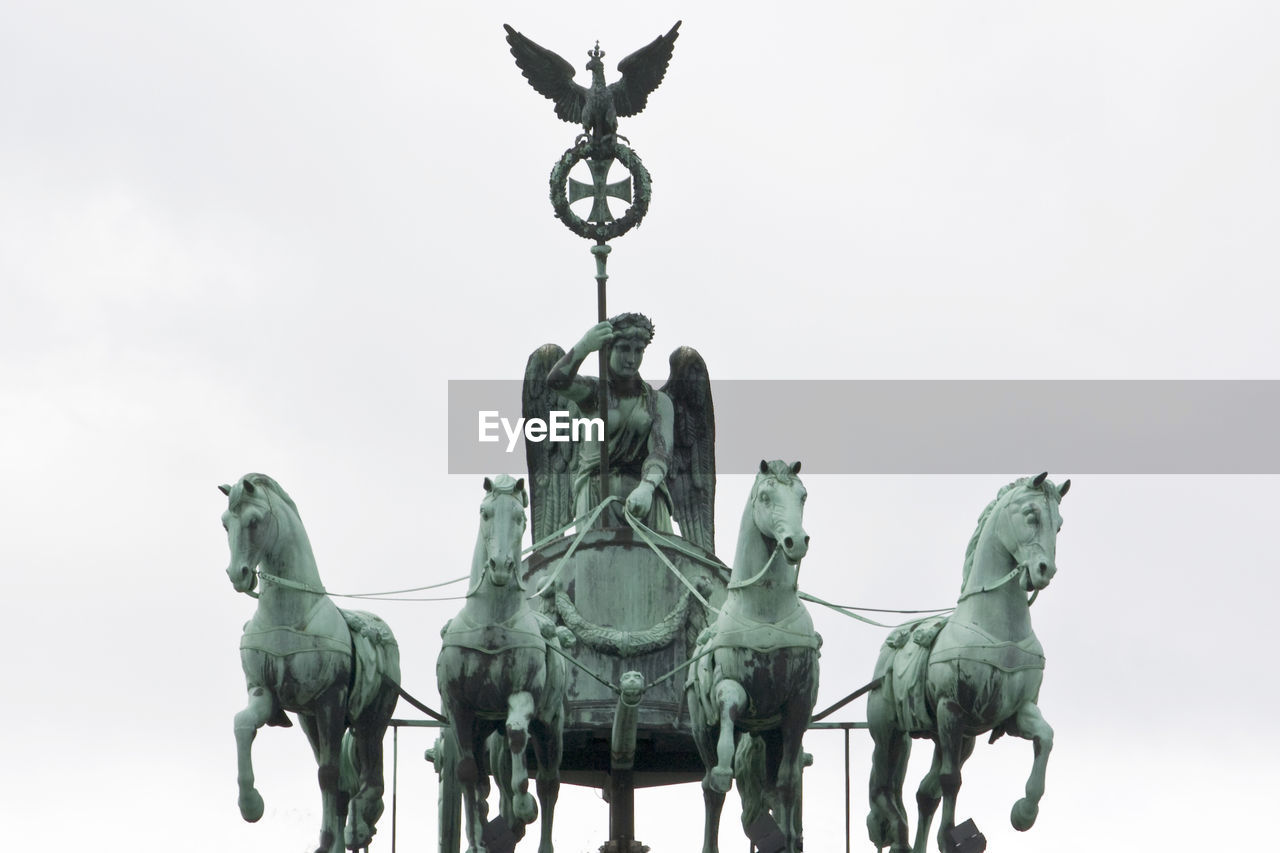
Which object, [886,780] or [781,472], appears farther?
Result: [886,780]

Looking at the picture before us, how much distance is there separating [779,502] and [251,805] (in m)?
4.01

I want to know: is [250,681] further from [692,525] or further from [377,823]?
[692,525]

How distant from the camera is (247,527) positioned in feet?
81.3

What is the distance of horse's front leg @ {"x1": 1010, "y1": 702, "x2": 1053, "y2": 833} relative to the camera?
2484cm

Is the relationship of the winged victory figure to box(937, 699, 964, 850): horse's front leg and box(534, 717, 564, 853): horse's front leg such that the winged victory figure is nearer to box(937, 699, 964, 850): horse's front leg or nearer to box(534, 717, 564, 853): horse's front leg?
box(534, 717, 564, 853): horse's front leg

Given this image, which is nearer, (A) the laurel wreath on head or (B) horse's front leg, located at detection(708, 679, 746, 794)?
(B) horse's front leg, located at detection(708, 679, 746, 794)

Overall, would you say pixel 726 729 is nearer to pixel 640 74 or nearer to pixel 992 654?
pixel 992 654

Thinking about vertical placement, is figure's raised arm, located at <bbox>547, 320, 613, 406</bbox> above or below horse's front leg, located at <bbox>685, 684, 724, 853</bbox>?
above

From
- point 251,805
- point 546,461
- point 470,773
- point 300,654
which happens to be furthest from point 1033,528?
point 546,461

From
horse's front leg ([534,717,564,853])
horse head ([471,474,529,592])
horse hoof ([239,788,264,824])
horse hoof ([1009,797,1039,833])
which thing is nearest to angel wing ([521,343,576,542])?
horse's front leg ([534,717,564,853])

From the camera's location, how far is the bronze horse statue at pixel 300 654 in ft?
81.4

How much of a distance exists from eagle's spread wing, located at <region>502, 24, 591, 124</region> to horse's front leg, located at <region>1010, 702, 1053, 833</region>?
23.7ft

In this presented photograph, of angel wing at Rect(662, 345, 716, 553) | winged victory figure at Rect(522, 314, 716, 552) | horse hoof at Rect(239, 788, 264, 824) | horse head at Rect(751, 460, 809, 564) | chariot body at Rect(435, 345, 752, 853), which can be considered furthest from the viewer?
angel wing at Rect(662, 345, 716, 553)

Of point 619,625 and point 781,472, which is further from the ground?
point 781,472
